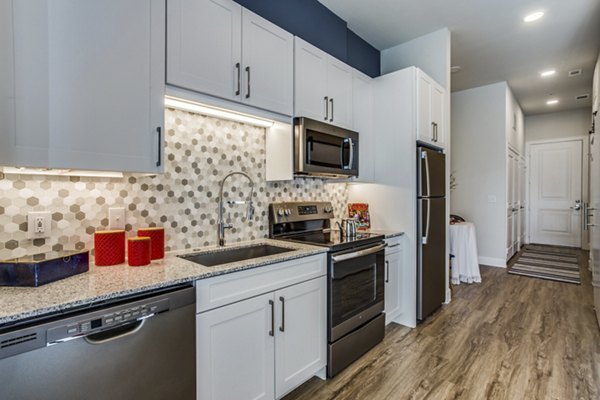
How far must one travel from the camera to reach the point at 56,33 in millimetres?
1225

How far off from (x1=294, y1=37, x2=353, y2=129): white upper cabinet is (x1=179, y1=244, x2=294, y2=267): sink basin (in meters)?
0.99

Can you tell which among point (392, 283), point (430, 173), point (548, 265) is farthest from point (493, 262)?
point (392, 283)

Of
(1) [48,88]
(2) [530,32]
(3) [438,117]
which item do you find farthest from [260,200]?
(2) [530,32]

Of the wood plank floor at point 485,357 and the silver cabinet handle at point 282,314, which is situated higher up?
the silver cabinet handle at point 282,314

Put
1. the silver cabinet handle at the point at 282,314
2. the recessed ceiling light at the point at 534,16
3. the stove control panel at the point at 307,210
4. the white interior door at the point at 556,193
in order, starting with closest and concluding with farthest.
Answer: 1. the silver cabinet handle at the point at 282,314
2. the stove control panel at the point at 307,210
3. the recessed ceiling light at the point at 534,16
4. the white interior door at the point at 556,193

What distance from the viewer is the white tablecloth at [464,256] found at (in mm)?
4320

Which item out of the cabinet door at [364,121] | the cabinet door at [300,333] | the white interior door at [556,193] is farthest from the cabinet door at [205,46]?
the white interior door at [556,193]

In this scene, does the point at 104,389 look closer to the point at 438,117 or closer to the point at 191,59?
the point at 191,59

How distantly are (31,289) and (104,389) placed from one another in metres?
0.46

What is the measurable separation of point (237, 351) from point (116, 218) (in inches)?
37.4

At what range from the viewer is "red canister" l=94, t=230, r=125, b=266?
1520 mm

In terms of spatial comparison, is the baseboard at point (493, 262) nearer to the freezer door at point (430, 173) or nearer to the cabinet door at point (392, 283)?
the freezer door at point (430, 173)

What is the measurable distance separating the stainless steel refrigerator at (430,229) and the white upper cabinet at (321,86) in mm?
860

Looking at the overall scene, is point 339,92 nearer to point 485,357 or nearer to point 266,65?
point 266,65
